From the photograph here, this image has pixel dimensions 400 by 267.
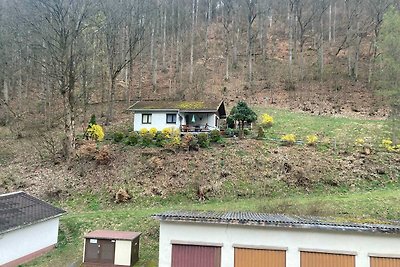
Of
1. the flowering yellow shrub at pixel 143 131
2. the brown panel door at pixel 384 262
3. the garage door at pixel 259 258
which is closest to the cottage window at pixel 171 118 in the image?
the flowering yellow shrub at pixel 143 131

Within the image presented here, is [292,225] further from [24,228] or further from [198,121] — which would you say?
[198,121]

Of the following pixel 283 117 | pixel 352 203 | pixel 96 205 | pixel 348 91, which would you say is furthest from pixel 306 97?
pixel 96 205

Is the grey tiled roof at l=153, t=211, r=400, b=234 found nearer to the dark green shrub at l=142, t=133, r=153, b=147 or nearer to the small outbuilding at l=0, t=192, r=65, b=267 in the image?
the small outbuilding at l=0, t=192, r=65, b=267

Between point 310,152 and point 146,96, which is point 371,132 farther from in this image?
point 146,96

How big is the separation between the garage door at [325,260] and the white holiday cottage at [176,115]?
19.1 m

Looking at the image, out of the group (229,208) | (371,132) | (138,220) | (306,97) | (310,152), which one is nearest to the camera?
(138,220)

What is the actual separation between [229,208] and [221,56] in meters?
36.7

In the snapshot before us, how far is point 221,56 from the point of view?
166 feet

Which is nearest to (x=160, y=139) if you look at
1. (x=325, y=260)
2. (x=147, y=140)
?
(x=147, y=140)

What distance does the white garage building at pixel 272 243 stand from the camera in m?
10.9

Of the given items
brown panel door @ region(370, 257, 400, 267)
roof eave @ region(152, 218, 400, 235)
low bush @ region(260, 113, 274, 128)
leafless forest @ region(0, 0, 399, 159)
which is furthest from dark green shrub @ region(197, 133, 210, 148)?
brown panel door @ region(370, 257, 400, 267)

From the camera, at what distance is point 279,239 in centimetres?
1138

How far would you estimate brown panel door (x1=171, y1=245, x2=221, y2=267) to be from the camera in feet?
38.4

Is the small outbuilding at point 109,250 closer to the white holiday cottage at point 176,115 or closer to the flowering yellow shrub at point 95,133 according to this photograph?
the flowering yellow shrub at point 95,133
